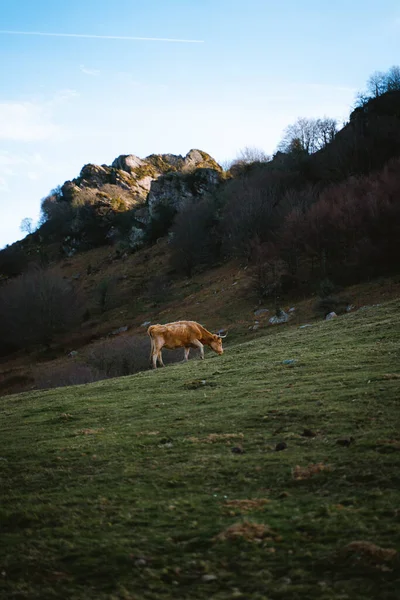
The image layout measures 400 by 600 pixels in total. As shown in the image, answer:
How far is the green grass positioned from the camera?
192 inches

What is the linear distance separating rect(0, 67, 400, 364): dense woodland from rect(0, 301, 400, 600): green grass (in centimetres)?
3601

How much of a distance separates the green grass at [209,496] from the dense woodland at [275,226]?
36.0 metres

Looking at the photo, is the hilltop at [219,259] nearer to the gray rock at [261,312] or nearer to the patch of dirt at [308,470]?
the gray rock at [261,312]

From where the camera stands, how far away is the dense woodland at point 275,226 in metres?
52.4

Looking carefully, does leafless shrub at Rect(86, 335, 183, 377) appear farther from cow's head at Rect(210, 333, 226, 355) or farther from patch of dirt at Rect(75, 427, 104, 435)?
patch of dirt at Rect(75, 427, 104, 435)

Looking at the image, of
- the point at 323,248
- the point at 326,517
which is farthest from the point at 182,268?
the point at 326,517

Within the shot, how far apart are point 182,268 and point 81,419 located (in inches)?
2837

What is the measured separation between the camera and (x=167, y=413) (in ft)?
39.0

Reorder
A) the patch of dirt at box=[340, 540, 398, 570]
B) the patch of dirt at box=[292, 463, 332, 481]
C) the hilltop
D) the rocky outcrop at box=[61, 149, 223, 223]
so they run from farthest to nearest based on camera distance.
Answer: the rocky outcrop at box=[61, 149, 223, 223] → the hilltop → the patch of dirt at box=[292, 463, 332, 481] → the patch of dirt at box=[340, 540, 398, 570]

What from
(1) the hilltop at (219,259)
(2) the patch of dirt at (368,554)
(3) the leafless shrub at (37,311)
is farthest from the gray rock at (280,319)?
(2) the patch of dirt at (368,554)

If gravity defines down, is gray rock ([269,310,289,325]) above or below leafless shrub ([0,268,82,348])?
below

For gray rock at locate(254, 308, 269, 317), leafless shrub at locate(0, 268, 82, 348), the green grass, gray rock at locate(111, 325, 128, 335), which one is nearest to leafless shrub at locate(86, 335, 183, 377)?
gray rock at locate(254, 308, 269, 317)

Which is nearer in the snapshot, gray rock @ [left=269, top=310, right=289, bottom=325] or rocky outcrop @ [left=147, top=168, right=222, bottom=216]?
gray rock @ [left=269, top=310, right=289, bottom=325]

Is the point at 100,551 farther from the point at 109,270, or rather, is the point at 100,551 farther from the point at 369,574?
the point at 109,270
